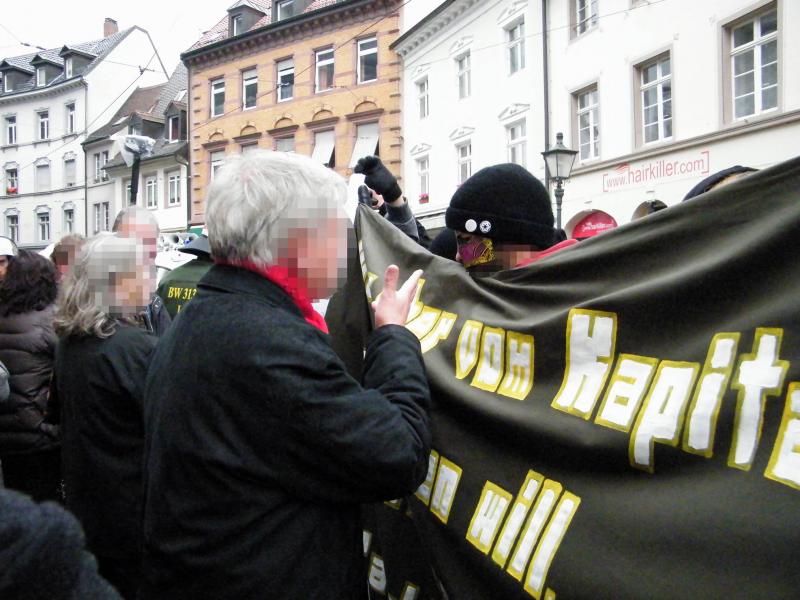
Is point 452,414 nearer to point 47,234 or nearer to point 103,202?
point 103,202

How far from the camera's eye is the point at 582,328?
5.41ft

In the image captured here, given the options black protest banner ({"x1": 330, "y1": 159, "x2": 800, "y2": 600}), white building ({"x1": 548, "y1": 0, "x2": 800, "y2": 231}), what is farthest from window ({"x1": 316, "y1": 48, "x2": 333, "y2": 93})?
black protest banner ({"x1": 330, "y1": 159, "x2": 800, "y2": 600})

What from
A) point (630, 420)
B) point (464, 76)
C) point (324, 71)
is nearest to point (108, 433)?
point (630, 420)

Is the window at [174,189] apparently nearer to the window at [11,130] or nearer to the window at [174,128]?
the window at [174,128]

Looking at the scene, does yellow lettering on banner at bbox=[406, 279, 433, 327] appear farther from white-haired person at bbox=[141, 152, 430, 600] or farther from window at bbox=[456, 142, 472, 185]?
window at bbox=[456, 142, 472, 185]

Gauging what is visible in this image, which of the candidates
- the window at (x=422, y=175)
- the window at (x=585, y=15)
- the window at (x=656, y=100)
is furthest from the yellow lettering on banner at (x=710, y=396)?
the window at (x=422, y=175)

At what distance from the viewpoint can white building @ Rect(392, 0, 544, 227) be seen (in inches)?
622

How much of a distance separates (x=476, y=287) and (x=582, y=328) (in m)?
0.44

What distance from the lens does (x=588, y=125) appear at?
14.6 m

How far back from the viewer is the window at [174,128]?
30.1m

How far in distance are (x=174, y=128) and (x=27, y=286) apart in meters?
29.2

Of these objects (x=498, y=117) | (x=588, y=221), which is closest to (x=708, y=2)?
(x=588, y=221)

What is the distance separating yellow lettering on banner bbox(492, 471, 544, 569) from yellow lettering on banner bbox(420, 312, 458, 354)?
523mm

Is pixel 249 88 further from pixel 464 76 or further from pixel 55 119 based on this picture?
pixel 55 119
